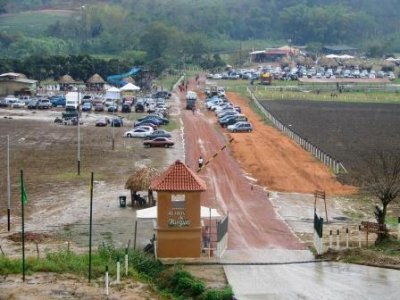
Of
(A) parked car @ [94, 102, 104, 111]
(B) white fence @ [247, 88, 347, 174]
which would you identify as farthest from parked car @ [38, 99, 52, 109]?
(B) white fence @ [247, 88, 347, 174]

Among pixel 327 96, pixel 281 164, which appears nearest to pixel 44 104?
pixel 327 96

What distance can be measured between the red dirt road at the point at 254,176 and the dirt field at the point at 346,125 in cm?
230

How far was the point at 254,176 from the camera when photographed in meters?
44.8

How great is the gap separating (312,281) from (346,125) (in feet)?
160

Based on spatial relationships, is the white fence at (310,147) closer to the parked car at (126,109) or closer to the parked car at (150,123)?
the parked car at (150,123)

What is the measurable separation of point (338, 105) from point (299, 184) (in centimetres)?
5188

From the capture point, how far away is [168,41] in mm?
155750

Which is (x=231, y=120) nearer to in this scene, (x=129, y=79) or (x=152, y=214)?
(x=129, y=79)

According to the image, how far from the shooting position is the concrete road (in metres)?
22.7

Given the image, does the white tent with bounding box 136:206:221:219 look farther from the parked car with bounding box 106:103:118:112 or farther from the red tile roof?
the parked car with bounding box 106:103:118:112

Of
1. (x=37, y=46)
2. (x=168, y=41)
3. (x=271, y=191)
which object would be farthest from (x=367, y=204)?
(x=37, y=46)

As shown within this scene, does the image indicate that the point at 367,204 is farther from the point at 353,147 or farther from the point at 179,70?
the point at 179,70

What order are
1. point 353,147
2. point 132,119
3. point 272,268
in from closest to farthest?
point 272,268 < point 353,147 < point 132,119

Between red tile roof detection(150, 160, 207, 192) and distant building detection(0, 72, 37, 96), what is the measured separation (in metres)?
74.1
